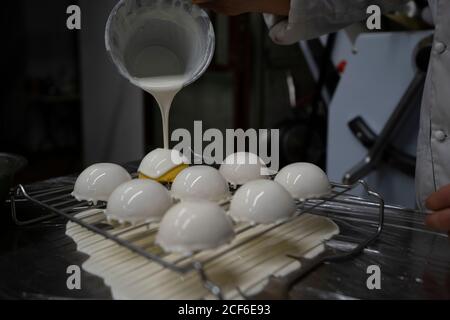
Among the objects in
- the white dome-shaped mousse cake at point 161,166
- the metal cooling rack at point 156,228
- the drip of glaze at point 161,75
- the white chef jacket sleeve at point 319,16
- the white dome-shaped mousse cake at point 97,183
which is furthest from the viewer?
the white chef jacket sleeve at point 319,16

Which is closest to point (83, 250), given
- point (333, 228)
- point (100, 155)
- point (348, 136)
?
point (333, 228)

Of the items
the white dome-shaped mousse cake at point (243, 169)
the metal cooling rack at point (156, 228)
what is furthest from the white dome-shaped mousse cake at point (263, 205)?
the white dome-shaped mousse cake at point (243, 169)

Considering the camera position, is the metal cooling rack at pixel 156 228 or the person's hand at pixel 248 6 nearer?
the metal cooling rack at pixel 156 228

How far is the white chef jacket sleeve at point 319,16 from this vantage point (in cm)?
104

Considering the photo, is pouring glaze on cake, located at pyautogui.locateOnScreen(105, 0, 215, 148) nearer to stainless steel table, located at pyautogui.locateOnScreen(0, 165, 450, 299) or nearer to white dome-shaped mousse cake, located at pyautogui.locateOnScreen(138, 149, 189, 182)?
white dome-shaped mousse cake, located at pyautogui.locateOnScreen(138, 149, 189, 182)

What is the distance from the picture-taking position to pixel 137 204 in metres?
0.60

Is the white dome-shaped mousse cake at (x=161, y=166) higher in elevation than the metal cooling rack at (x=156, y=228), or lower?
higher

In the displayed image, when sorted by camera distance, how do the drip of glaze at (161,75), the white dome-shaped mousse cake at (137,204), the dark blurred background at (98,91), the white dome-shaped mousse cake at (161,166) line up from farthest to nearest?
the dark blurred background at (98,91) → the drip of glaze at (161,75) → the white dome-shaped mousse cake at (161,166) → the white dome-shaped mousse cake at (137,204)

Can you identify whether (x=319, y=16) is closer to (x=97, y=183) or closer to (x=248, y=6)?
(x=248, y=6)

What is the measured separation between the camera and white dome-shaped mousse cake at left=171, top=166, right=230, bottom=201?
2.23ft

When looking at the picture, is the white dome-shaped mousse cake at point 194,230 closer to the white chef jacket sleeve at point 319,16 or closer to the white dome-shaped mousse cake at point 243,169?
the white dome-shaped mousse cake at point 243,169

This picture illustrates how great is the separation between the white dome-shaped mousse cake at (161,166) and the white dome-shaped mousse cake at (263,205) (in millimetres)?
229

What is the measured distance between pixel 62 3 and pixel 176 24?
2961 millimetres

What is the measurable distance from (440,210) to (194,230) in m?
0.37
